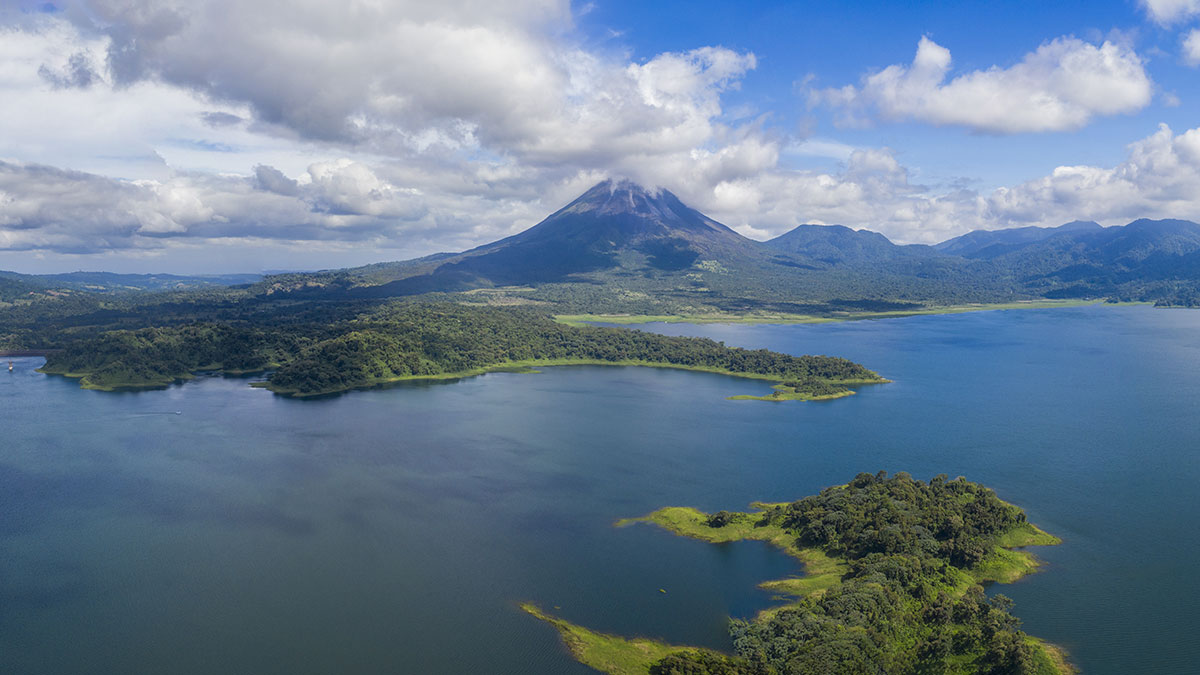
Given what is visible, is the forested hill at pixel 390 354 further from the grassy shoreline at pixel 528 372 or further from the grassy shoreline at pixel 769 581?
the grassy shoreline at pixel 769 581

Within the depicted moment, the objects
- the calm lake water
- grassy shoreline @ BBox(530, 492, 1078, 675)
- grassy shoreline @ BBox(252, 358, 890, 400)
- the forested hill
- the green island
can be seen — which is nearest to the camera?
the green island

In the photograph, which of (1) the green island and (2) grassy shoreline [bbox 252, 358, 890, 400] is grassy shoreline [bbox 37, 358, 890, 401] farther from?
(1) the green island

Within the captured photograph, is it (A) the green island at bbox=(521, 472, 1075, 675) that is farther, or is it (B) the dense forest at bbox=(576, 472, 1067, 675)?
(A) the green island at bbox=(521, 472, 1075, 675)

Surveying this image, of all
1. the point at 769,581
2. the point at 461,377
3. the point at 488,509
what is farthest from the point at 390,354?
the point at 769,581

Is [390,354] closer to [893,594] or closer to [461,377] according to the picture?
[461,377]

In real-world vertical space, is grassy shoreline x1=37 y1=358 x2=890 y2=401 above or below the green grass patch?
above

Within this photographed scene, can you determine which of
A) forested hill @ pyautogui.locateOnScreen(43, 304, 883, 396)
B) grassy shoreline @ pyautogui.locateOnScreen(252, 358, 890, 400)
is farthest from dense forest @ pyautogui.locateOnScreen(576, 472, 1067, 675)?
forested hill @ pyautogui.locateOnScreen(43, 304, 883, 396)

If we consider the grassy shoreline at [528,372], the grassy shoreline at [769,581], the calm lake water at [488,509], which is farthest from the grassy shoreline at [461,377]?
the grassy shoreline at [769,581]

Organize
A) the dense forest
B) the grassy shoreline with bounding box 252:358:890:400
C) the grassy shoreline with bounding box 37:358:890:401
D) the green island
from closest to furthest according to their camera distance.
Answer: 1. the dense forest
2. the green island
3. the grassy shoreline with bounding box 37:358:890:401
4. the grassy shoreline with bounding box 252:358:890:400
